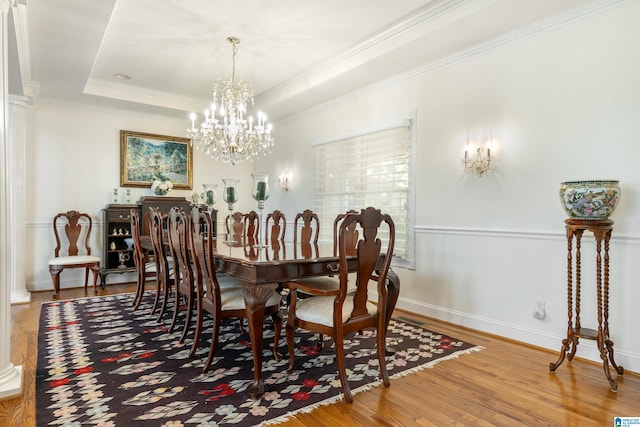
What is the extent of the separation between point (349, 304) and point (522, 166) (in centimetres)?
193

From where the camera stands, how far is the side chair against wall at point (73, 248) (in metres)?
4.73

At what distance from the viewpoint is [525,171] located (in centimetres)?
311

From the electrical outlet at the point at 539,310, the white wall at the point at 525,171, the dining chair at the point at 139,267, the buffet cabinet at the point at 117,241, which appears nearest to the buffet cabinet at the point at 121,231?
the buffet cabinet at the point at 117,241

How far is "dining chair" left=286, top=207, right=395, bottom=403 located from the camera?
2.10 meters

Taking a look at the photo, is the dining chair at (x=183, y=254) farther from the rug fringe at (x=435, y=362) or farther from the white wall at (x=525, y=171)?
the white wall at (x=525, y=171)

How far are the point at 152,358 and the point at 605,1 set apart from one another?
13.4ft

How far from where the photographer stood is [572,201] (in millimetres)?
2453

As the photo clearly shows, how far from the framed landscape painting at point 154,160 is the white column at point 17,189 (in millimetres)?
1226

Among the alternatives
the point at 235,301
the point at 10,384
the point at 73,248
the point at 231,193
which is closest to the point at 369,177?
the point at 231,193

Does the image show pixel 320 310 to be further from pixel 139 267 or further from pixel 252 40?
pixel 252 40

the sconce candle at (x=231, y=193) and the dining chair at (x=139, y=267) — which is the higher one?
the sconce candle at (x=231, y=193)

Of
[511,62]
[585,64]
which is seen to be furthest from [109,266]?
[585,64]

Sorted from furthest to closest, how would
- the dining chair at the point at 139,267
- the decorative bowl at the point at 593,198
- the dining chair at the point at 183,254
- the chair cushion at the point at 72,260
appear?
1. the chair cushion at the point at 72,260
2. the dining chair at the point at 139,267
3. the dining chair at the point at 183,254
4. the decorative bowl at the point at 593,198

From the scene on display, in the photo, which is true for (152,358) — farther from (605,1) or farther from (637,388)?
(605,1)
